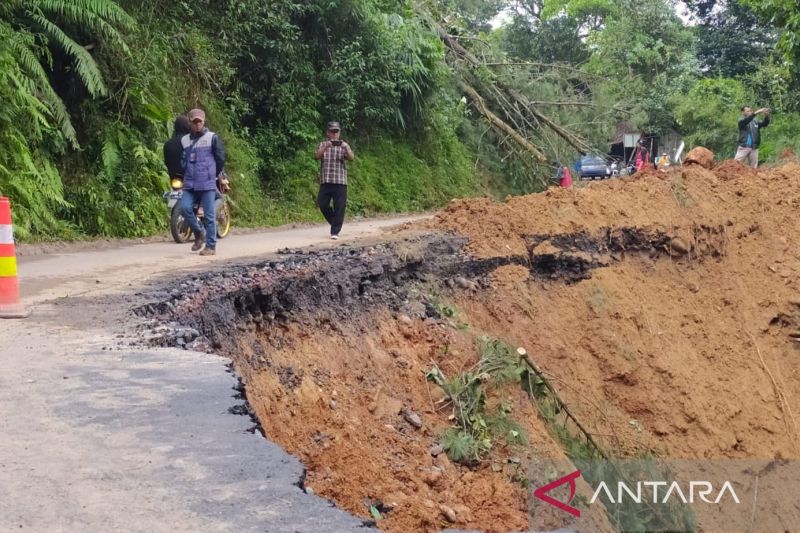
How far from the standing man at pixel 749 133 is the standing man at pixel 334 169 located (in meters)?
8.98

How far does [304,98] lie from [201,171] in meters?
9.67

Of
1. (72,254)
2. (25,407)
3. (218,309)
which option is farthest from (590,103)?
(25,407)

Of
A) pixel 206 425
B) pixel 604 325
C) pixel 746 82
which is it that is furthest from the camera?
pixel 746 82

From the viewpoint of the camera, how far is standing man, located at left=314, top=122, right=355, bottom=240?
40.4 feet

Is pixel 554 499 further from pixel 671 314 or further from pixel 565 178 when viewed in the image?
pixel 565 178

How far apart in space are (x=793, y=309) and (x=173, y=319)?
33.2 ft

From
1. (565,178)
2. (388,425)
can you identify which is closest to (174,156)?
(388,425)

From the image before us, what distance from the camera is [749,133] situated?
A: 688 inches

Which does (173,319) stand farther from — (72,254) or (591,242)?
(591,242)

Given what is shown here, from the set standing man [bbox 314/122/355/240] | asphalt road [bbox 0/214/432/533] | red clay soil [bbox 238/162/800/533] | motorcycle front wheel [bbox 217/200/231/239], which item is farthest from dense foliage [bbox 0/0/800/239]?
asphalt road [bbox 0/214/432/533]

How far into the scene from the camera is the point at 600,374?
36.9ft

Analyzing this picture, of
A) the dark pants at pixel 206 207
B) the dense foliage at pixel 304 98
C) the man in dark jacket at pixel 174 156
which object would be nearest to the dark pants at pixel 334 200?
the man in dark jacket at pixel 174 156

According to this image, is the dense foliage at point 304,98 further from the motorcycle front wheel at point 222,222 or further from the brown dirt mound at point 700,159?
the brown dirt mound at point 700,159

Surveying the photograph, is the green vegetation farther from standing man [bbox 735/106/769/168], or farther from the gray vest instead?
standing man [bbox 735/106/769/168]
